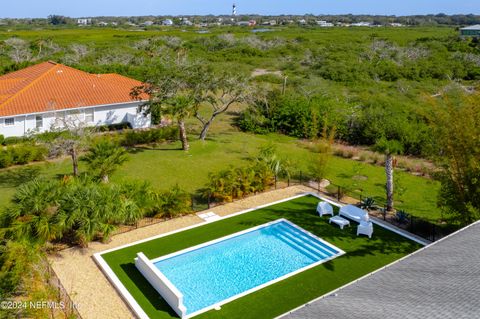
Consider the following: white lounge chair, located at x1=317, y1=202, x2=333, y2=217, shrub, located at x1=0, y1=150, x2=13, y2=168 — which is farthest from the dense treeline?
shrub, located at x1=0, y1=150, x2=13, y2=168

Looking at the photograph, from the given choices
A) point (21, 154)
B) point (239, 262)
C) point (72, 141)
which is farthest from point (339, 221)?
point (21, 154)

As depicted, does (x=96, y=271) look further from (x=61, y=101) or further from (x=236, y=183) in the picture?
(x=61, y=101)

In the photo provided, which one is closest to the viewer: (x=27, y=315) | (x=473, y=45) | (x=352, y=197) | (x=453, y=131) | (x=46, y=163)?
(x=27, y=315)

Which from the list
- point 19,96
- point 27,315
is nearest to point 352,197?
point 27,315

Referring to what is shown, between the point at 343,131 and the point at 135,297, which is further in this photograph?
the point at 343,131

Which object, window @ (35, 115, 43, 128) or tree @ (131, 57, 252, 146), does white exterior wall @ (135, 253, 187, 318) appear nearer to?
tree @ (131, 57, 252, 146)

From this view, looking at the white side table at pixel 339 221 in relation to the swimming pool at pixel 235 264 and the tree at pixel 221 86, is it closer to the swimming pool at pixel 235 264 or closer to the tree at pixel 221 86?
the swimming pool at pixel 235 264

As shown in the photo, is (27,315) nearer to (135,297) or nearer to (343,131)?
(135,297)
